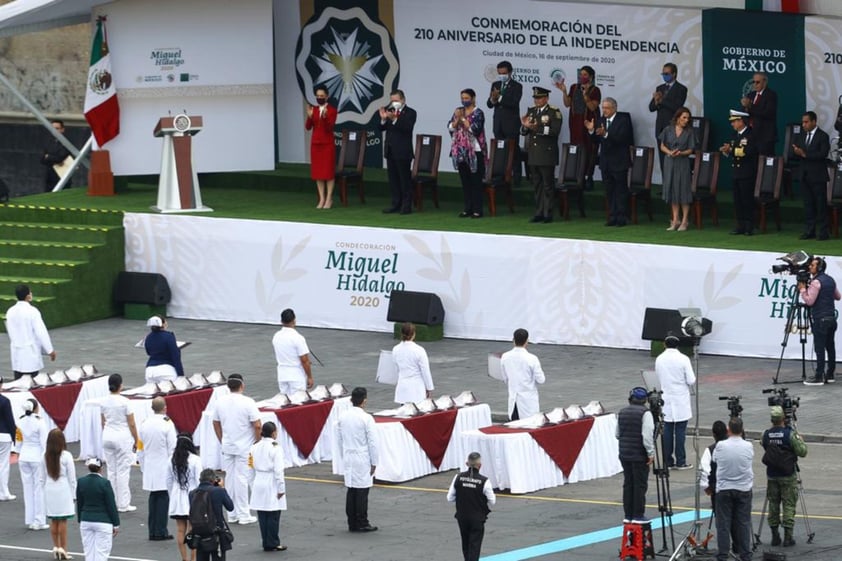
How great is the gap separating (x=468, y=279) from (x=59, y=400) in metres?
7.97

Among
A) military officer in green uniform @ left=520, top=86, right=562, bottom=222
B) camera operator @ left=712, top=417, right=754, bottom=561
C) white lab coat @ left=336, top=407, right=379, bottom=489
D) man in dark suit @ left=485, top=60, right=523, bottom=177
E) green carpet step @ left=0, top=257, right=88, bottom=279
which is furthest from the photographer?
man in dark suit @ left=485, top=60, right=523, bottom=177

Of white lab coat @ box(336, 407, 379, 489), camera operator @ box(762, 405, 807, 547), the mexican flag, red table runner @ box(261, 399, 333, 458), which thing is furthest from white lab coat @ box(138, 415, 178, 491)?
the mexican flag

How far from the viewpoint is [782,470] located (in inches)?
798

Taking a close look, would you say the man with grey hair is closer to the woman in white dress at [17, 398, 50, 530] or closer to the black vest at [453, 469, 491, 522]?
the black vest at [453, 469, 491, 522]

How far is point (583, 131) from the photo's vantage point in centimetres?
3447

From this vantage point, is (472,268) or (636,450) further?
(472,268)

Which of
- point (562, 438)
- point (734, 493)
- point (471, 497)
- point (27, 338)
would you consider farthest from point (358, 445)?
point (27, 338)

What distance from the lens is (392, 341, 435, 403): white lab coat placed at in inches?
983

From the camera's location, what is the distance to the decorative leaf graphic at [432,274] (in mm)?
31688

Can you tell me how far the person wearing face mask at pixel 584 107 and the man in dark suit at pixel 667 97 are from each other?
3.73 ft

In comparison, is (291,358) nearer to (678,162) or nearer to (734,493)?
(734,493)

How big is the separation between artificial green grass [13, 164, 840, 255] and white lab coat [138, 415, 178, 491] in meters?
11.3

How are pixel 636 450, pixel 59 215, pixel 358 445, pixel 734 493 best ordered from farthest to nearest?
1. pixel 59 215
2. pixel 358 445
3. pixel 636 450
4. pixel 734 493

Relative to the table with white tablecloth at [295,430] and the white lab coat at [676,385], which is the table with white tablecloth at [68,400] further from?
the white lab coat at [676,385]
